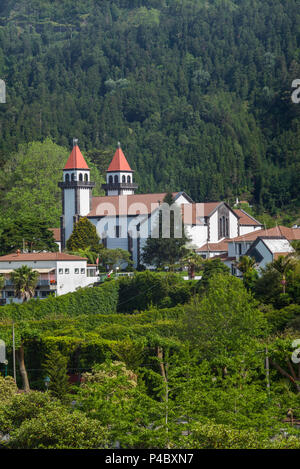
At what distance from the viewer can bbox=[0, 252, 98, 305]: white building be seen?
70688mm

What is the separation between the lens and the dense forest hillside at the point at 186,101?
395ft

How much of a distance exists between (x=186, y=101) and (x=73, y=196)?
67.9m

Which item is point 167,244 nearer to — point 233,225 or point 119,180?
point 233,225

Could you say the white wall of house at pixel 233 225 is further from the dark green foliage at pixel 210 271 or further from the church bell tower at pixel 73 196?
the dark green foliage at pixel 210 271

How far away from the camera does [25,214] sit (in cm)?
9519

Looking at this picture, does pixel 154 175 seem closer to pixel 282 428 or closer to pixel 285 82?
pixel 285 82

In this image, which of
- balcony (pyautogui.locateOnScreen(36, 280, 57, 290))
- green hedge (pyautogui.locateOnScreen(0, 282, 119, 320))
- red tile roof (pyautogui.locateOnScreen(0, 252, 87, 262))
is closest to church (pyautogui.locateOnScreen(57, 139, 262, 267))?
red tile roof (pyautogui.locateOnScreen(0, 252, 87, 262))

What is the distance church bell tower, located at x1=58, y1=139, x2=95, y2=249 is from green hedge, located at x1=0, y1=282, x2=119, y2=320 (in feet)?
79.2

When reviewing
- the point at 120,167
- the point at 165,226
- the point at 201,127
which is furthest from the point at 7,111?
the point at 165,226

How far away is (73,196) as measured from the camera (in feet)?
307

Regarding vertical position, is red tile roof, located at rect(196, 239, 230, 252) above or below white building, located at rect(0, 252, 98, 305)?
above

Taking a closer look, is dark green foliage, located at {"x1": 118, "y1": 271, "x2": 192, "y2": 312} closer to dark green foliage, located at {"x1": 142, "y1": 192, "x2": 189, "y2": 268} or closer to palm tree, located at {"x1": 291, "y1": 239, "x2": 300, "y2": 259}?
dark green foliage, located at {"x1": 142, "y1": 192, "x2": 189, "y2": 268}

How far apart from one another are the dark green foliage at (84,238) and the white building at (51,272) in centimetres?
886

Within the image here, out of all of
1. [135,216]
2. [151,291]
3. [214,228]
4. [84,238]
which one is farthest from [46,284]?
[214,228]
